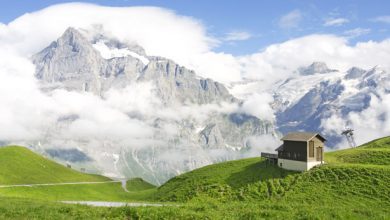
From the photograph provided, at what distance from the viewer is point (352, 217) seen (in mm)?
42500

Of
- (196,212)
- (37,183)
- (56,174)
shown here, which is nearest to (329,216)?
(196,212)

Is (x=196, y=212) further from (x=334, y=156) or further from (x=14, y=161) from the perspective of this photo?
(x=14, y=161)

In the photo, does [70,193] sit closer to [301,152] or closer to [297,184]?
[301,152]

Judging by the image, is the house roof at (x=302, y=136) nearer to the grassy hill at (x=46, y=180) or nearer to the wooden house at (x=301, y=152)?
the wooden house at (x=301, y=152)

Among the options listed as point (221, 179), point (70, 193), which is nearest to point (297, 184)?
point (221, 179)

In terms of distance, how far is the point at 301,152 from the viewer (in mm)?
92438

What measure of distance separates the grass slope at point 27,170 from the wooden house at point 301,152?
80255 mm

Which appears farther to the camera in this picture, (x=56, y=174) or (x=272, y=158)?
(x=56, y=174)

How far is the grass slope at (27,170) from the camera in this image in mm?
136375

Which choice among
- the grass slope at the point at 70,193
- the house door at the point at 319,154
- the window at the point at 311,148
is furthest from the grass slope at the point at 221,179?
the grass slope at the point at 70,193

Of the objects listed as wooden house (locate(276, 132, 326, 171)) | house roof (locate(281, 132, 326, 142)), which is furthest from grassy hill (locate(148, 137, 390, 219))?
house roof (locate(281, 132, 326, 142))

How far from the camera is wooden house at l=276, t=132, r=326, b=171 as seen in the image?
9162cm

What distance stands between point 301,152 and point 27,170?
9693cm

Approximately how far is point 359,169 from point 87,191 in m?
79.3
